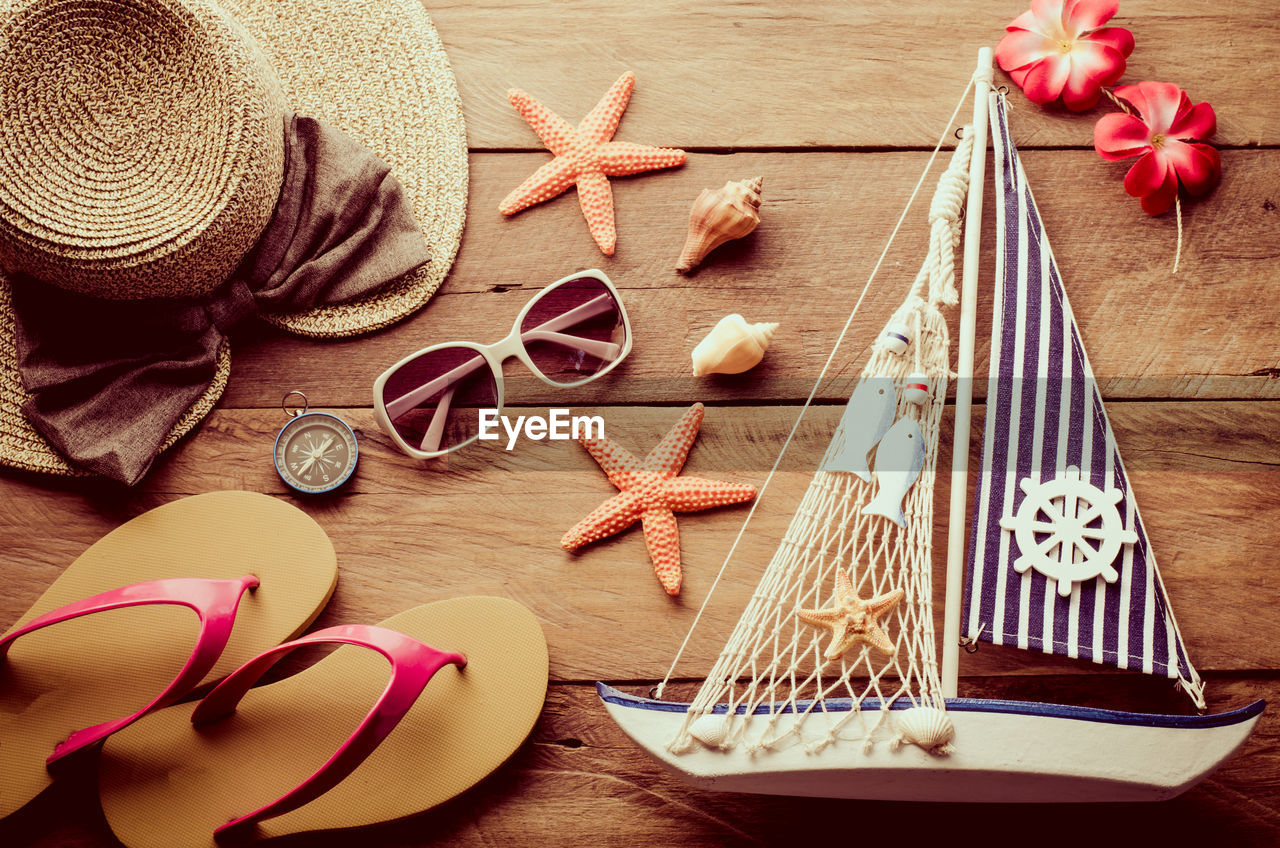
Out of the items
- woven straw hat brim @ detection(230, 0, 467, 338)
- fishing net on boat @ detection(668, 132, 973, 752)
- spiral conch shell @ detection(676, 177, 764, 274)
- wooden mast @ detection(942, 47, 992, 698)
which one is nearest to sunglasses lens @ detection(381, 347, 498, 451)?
woven straw hat brim @ detection(230, 0, 467, 338)

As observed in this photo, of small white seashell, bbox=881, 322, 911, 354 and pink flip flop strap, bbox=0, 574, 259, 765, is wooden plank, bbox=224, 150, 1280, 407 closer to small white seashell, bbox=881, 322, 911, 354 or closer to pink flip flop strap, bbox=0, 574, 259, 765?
small white seashell, bbox=881, 322, 911, 354

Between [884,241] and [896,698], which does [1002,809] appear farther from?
[884,241]

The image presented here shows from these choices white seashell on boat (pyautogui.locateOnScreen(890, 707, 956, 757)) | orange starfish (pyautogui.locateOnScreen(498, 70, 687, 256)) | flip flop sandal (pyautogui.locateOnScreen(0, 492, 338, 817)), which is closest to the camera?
white seashell on boat (pyautogui.locateOnScreen(890, 707, 956, 757))

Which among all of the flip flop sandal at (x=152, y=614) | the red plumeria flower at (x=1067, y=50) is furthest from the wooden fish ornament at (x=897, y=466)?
the flip flop sandal at (x=152, y=614)

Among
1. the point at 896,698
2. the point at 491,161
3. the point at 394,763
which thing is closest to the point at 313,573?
the point at 394,763

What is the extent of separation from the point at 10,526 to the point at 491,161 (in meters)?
0.82

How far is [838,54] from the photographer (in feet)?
3.99

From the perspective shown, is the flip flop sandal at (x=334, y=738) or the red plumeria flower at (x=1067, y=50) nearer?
the flip flop sandal at (x=334, y=738)

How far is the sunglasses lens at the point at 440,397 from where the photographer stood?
1093 millimetres

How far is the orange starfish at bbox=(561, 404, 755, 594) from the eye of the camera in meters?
1.06

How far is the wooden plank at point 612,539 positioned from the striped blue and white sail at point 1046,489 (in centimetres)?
9

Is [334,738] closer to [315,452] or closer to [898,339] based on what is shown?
[315,452]

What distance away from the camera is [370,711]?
94cm

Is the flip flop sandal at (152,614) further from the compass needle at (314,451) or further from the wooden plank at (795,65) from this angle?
the wooden plank at (795,65)
